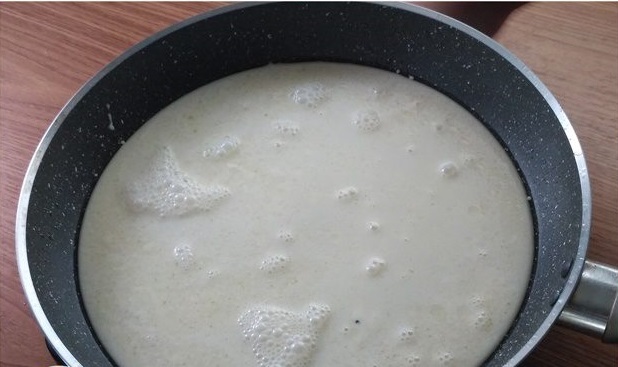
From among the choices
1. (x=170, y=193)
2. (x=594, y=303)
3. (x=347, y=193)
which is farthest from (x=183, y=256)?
(x=594, y=303)

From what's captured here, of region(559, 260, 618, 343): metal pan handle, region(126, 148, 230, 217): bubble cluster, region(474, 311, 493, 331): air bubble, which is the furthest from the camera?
region(126, 148, 230, 217): bubble cluster

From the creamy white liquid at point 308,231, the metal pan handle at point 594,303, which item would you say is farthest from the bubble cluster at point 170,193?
the metal pan handle at point 594,303

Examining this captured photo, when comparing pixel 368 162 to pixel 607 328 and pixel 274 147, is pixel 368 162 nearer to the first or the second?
pixel 274 147

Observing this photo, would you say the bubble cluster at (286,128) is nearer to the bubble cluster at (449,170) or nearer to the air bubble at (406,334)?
the bubble cluster at (449,170)

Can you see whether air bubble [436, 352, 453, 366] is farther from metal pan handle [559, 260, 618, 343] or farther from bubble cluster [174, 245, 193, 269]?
bubble cluster [174, 245, 193, 269]

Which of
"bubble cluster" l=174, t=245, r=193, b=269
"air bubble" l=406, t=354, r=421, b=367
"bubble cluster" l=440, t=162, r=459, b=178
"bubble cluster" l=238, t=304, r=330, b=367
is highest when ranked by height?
"bubble cluster" l=440, t=162, r=459, b=178

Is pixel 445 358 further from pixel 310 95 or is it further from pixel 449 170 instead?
pixel 310 95

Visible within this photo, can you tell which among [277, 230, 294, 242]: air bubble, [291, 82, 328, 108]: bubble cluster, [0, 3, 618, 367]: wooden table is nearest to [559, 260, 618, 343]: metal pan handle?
[0, 3, 618, 367]: wooden table
